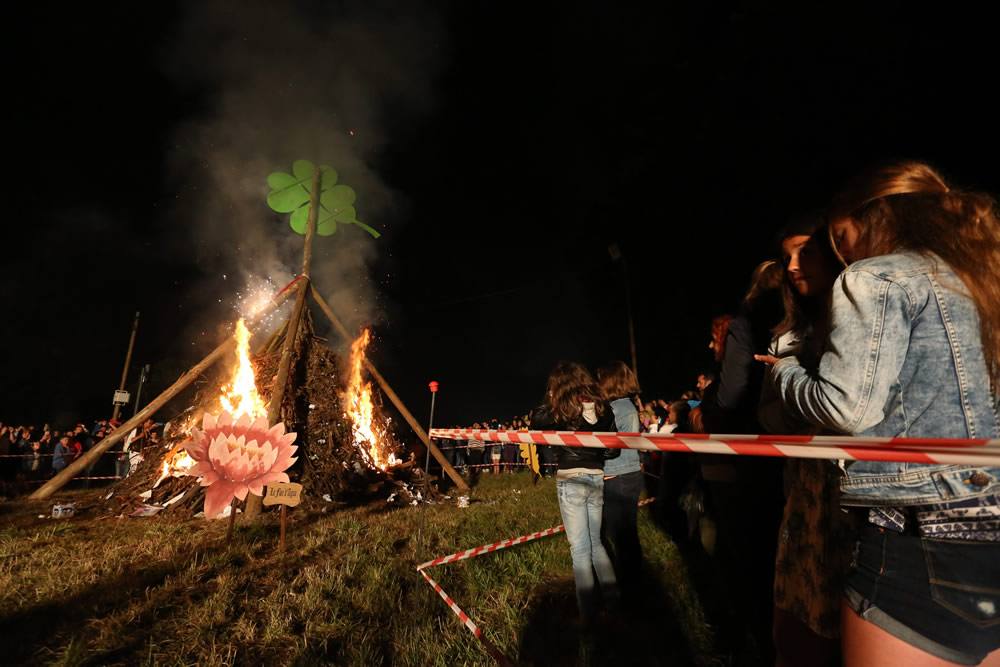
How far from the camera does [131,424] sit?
7.22 m

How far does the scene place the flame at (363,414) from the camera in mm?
8875

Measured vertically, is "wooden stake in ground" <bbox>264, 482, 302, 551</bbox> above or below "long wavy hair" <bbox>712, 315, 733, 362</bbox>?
below

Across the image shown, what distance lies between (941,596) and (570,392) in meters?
2.59

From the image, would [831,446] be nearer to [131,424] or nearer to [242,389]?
[242,389]

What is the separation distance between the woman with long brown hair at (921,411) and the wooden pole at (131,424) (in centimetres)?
866

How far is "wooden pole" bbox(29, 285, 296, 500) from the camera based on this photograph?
711 centimetres

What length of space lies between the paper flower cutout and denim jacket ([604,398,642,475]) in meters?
7.20

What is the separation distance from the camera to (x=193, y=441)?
14.0 feet

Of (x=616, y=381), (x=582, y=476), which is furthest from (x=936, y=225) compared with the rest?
(x=616, y=381)

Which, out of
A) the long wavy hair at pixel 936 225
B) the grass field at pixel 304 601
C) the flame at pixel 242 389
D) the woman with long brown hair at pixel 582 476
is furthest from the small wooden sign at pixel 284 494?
the long wavy hair at pixel 936 225

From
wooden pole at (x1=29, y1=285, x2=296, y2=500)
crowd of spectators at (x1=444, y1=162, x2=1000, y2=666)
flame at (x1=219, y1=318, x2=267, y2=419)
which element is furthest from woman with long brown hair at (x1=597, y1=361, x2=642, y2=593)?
wooden pole at (x1=29, y1=285, x2=296, y2=500)

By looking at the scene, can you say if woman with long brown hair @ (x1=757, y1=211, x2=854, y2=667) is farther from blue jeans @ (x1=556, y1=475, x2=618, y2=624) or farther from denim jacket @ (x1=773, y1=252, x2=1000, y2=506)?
blue jeans @ (x1=556, y1=475, x2=618, y2=624)

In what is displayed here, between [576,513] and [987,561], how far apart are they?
2.57 metres

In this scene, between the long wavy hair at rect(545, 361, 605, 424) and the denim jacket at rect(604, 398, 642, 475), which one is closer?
the long wavy hair at rect(545, 361, 605, 424)
